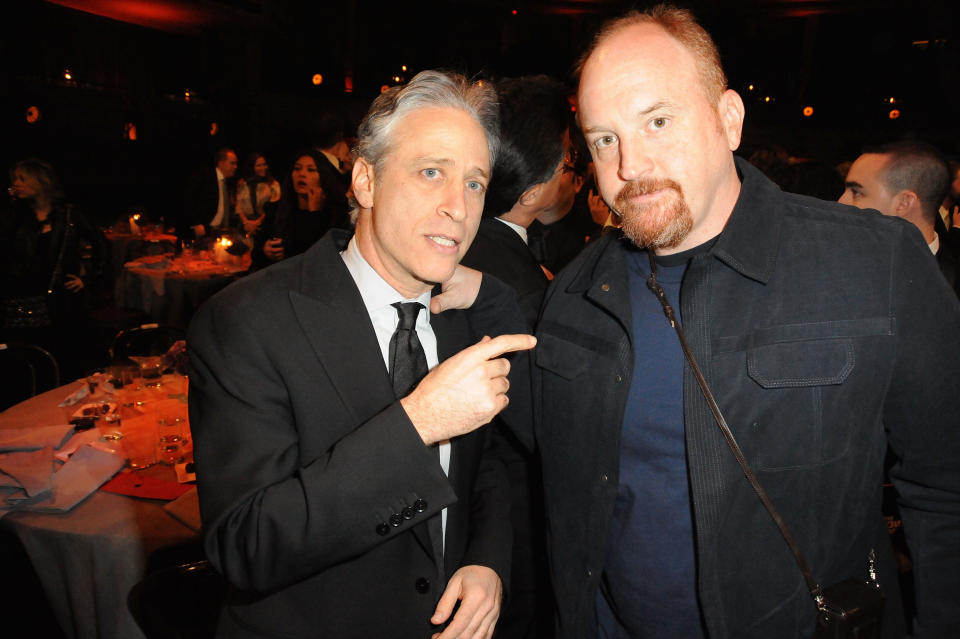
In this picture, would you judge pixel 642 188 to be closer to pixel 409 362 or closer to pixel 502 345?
pixel 502 345

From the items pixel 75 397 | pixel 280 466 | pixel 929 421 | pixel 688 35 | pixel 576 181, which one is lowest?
pixel 75 397

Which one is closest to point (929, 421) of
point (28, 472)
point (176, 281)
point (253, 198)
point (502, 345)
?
point (502, 345)

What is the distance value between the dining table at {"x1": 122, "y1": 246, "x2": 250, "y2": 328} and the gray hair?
5222 mm

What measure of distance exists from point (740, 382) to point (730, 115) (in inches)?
28.5

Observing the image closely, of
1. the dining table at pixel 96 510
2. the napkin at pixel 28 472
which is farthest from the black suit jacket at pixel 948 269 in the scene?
the napkin at pixel 28 472

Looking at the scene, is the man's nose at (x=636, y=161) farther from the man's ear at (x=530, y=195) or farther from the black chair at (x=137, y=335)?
the black chair at (x=137, y=335)

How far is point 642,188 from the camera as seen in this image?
145 centimetres

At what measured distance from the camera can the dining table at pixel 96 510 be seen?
206cm

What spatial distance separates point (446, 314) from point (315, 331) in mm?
488

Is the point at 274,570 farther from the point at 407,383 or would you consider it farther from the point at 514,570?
the point at 514,570

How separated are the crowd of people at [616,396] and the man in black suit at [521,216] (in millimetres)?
661

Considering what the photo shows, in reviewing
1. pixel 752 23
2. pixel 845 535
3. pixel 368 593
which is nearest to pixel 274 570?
pixel 368 593

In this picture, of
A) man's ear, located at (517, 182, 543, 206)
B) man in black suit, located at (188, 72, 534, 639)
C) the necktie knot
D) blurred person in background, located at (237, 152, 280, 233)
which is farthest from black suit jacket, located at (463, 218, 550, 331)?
blurred person in background, located at (237, 152, 280, 233)

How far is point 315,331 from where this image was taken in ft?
4.65
